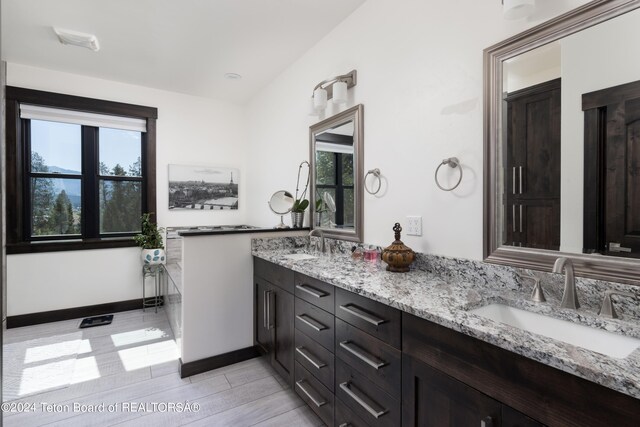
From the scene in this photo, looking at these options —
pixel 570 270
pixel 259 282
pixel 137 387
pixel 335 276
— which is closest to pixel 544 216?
pixel 570 270

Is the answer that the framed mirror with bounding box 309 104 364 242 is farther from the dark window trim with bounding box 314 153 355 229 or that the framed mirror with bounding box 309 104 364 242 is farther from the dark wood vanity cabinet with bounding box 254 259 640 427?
the dark wood vanity cabinet with bounding box 254 259 640 427

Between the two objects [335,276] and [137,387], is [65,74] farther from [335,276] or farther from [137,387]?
[335,276]

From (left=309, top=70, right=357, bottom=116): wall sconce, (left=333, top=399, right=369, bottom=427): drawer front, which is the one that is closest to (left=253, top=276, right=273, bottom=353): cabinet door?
(left=333, top=399, right=369, bottom=427): drawer front

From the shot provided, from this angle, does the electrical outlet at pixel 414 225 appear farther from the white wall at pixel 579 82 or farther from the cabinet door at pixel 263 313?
the cabinet door at pixel 263 313

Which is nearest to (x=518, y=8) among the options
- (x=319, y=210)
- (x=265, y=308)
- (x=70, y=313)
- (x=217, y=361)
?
(x=319, y=210)

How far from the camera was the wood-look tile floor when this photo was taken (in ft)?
6.48

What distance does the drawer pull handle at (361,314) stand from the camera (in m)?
1.42

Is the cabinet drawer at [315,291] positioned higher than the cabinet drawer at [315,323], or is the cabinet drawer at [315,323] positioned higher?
the cabinet drawer at [315,291]

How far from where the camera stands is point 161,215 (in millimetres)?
4012

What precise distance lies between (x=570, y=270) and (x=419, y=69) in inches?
52.4

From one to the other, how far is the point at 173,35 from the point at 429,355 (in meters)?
3.00

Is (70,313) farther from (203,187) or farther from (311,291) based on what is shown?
(311,291)

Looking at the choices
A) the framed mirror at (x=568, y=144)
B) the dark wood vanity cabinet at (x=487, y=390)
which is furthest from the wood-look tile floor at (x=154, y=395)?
the framed mirror at (x=568, y=144)

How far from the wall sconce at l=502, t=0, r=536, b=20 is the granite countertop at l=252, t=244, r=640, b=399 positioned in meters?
1.15
